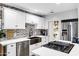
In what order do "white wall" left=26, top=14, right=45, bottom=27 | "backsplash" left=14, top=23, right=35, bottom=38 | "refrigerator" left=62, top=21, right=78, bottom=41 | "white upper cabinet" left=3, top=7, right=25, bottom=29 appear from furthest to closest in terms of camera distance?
"backsplash" left=14, top=23, right=35, bottom=38, "white wall" left=26, top=14, right=45, bottom=27, "white upper cabinet" left=3, top=7, right=25, bottom=29, "refrigerator" left=62, top=21, right=78, bottom=41

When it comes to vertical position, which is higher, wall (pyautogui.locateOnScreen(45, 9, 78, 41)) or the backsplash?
wall (pyautogui.locateOnScreen(45, 9, 78, 41))

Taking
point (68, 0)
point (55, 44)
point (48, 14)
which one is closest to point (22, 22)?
point (48, 14)

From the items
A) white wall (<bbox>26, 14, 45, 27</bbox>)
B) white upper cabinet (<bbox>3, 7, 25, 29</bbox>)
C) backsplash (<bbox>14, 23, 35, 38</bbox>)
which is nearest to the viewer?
white upper cabinet (<bbox>3, 7, 25, 29</bbox>)

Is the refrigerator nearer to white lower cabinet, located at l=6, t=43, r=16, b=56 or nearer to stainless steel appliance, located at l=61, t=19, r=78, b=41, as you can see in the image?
stainless steel appliance, located at l=61, t=19, r=78, b=41

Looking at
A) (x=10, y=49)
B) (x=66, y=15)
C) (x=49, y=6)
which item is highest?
(x=49, y=6)

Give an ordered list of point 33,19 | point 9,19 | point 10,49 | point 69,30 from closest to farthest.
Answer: point 69,30 < point 10,49 < point 9,19 < point 33,19

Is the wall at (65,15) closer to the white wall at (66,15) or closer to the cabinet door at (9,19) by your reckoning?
the white wall at (66,15)

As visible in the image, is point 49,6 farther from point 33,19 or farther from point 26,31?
point 26,31

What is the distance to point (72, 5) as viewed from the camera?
0.93 meters

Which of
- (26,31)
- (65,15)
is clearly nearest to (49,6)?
(65,15)

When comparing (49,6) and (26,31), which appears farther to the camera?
(26,31)

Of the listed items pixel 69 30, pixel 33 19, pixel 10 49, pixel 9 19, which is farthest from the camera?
pixel 33 19

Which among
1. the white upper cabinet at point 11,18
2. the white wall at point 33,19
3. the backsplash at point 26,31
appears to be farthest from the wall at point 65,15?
the backsplash at point 26,31

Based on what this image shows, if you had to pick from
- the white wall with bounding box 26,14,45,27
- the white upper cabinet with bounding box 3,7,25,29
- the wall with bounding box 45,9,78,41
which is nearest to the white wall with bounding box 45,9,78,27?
the wall with bounding box 45,9,78,41
